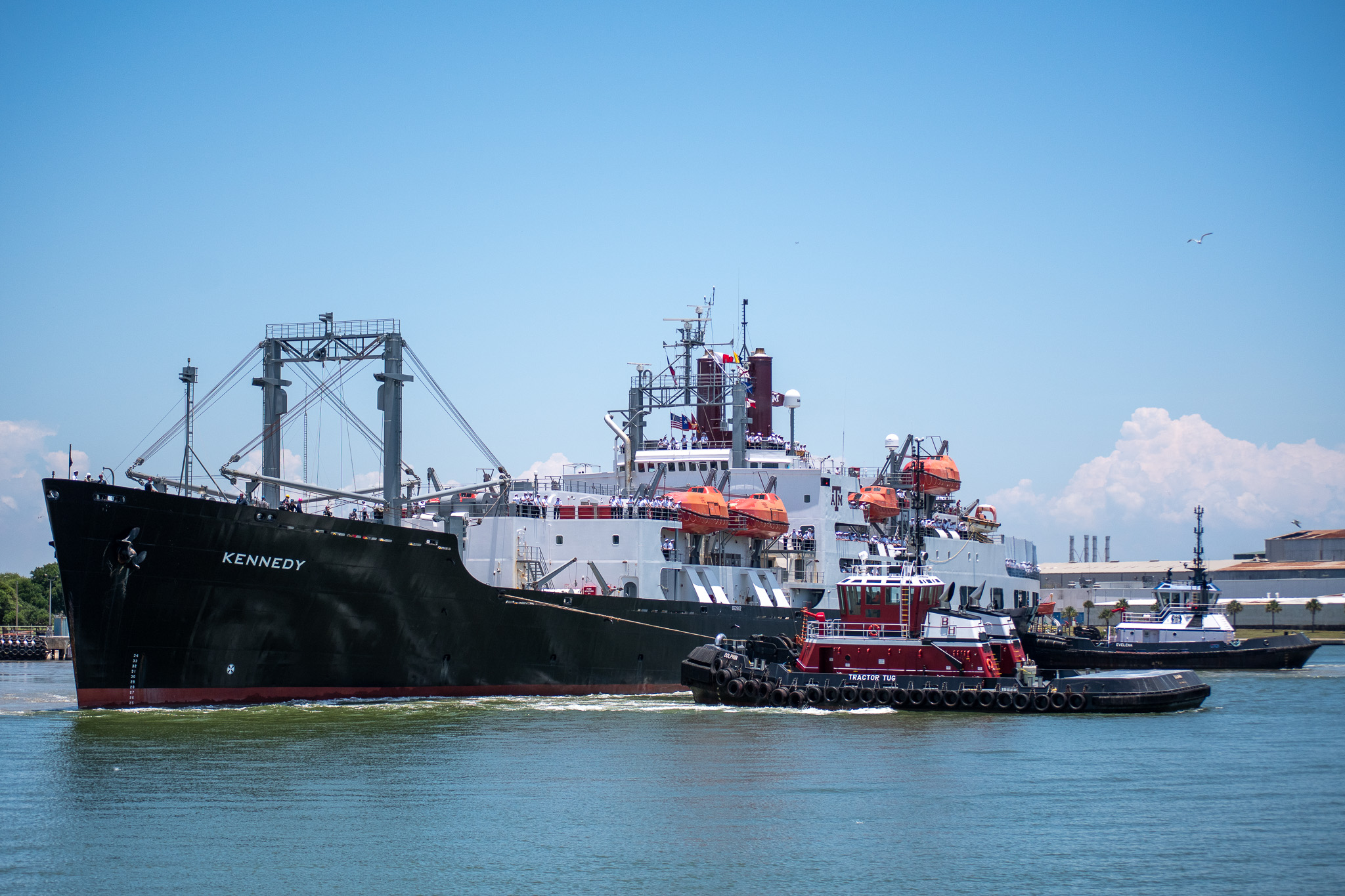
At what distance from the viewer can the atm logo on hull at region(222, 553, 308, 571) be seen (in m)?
30.8

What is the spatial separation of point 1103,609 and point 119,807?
10293cm

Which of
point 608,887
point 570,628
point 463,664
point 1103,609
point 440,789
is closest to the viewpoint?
point 608,887

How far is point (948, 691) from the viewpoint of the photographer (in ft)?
114

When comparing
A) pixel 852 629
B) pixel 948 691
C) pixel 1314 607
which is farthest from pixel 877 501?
pixel 1314 607

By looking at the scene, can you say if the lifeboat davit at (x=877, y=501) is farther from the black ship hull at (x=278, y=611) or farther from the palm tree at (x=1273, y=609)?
the palm tree at (x=1273, y=609)

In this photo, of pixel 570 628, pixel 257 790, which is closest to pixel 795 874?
pixel 257 790

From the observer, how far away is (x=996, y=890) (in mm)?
16672

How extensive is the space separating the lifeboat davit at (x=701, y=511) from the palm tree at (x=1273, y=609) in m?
74.7

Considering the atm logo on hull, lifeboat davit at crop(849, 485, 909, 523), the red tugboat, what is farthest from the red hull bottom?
lifeboat davit at crop(849, 485, 909, 523)

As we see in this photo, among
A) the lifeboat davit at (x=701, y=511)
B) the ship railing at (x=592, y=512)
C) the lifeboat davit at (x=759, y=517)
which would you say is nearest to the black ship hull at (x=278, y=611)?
the ship railing at (x=592, y=512)

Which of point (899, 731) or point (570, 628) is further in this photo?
point (570, 628)

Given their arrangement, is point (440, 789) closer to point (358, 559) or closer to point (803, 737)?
point (803, 737)

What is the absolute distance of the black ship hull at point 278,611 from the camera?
1155 inches

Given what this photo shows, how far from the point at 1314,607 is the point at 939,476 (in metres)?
59.4
